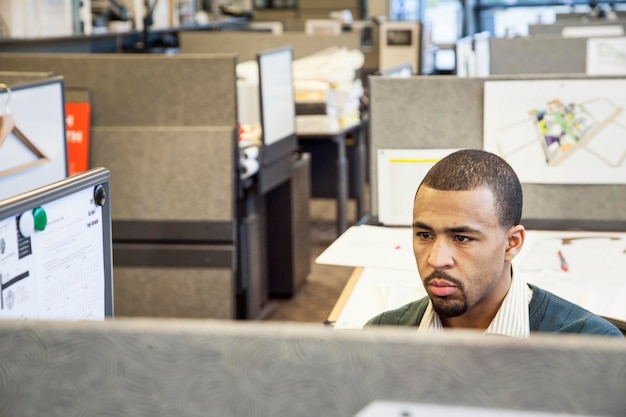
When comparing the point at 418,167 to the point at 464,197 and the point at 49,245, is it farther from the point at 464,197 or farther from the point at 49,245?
the point at 49,245

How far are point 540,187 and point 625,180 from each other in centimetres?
19

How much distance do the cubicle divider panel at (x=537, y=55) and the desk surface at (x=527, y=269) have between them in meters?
2.35

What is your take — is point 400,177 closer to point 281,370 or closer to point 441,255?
point 441,255

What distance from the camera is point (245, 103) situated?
383 cm

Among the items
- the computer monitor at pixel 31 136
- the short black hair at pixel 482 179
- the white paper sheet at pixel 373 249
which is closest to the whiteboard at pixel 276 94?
the computer monitor at pixel 31 136

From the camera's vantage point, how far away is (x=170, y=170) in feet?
10.1

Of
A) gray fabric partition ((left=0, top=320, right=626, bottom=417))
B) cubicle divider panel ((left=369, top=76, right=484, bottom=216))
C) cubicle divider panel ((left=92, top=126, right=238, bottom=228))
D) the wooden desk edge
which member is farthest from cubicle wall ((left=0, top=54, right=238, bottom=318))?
gray fabric partition ((left=0, top=320, right=626, bottom=417))

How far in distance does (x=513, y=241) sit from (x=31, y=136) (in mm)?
1335

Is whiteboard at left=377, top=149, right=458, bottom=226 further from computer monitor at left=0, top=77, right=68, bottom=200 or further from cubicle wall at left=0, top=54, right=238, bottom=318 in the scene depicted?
cubicle wall at left=0, top=54, right=238, bottom=318

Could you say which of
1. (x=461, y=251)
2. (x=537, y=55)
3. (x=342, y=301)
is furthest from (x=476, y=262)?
(x=537, y=55)

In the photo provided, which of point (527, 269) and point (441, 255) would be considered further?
point (527, 269)

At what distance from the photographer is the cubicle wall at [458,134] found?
223 centimetres

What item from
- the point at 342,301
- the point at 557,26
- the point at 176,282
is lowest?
the point at 176,282

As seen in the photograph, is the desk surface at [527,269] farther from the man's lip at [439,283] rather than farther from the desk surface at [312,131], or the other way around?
the desk surface at [312,131]
